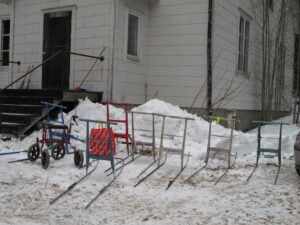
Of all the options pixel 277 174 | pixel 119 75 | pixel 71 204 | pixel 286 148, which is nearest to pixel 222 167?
pixel 277 174

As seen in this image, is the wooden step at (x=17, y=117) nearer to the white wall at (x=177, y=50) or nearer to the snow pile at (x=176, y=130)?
the snow pile at (x=176, y=130)

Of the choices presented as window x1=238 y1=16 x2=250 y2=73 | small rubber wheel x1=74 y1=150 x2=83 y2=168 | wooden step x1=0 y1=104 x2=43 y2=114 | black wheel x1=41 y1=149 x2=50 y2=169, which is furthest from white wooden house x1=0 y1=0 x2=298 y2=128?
black wheel x1=41 y1=149 x2=50 y2=169

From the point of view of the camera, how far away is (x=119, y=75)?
12.4 m

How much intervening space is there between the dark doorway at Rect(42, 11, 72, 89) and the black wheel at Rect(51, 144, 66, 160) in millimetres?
Result: 4842

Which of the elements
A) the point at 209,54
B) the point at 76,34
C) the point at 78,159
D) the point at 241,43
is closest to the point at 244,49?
the point at 241,43

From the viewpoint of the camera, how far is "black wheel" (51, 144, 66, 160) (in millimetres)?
8330

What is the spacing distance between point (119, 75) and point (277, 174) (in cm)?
589

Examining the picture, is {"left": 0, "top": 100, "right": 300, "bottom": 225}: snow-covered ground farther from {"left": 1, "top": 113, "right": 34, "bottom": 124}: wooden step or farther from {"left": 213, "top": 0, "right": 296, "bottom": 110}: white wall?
{"left": 213, "top": 0, "right": 296, "bottom": 110}: white wall

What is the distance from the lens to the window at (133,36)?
12.9m

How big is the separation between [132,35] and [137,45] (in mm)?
332

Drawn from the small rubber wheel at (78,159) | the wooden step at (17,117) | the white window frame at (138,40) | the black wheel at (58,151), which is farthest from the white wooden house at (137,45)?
the small rubber wheel at (78,159)

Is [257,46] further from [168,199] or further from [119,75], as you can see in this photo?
[168,199]

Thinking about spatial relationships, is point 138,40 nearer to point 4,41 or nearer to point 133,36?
point 133,36

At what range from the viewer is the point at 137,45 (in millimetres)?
13180
